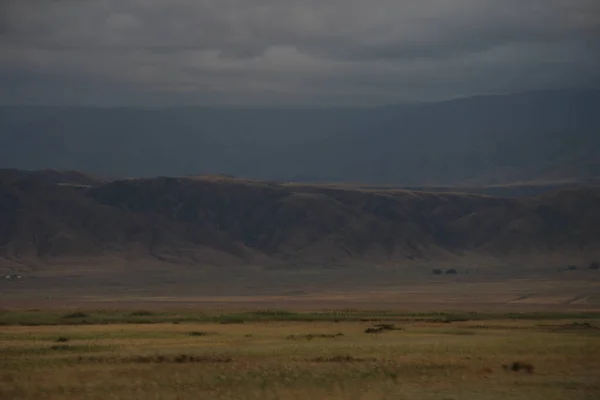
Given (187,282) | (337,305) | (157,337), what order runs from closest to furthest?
(157,337) < (337,305) < (187,282)

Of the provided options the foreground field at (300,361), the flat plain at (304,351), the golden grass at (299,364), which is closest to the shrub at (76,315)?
the flat plain at (304,351)

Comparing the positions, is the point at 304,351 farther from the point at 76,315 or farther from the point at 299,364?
the point at 76,315

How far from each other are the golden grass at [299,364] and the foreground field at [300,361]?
0.17 feet

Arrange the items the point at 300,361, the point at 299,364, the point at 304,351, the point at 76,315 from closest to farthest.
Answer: the point at 299,364, the point at 300,361, the point at 304,351, the point at 76,315

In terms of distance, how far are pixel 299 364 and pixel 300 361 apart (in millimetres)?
1347

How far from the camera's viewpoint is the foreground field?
119ft

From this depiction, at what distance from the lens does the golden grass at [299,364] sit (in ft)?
119

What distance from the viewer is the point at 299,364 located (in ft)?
142

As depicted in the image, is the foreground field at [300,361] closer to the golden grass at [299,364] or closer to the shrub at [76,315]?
the golden grass at [299,364]

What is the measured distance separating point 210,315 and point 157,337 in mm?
26088

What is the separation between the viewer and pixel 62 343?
5528 centimetres

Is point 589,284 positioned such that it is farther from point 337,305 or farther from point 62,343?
point 62,343

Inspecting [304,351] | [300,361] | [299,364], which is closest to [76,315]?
[304,351]

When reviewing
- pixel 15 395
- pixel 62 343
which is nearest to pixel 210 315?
pixel 62 343
